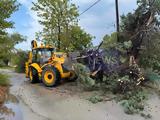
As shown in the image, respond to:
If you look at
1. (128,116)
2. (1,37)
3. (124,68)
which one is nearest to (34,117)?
(128,116)

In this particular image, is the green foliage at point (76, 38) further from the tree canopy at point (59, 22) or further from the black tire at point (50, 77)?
the black tire at point (50, 77)

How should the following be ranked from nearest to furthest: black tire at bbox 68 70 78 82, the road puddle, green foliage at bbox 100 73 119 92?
the road puddle
green foliage at bbox 100 73 119 92
black tire at bbox 68 70 78 82

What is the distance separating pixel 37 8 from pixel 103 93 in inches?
1060

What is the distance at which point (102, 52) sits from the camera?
18.1 m

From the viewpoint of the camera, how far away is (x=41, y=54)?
2367 centimetres

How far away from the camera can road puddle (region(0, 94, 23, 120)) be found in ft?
45.3

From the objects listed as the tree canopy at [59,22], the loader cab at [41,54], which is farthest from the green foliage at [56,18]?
the loader cab at [41,54]

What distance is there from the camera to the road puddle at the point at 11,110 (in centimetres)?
1379

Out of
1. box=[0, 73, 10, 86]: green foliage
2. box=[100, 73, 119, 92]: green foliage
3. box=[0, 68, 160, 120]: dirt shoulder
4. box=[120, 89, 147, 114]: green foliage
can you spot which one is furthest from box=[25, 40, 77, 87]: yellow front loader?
box=[120, 89, 147, 114]: green foliage

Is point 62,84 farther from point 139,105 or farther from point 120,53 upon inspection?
point 139,105

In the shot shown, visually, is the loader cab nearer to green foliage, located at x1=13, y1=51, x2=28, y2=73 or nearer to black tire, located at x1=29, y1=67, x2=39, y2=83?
black tire, located at x1=29, y1=67, x2=39, y2=83

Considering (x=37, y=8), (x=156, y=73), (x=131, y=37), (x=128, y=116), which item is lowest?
(x=128, y=116)

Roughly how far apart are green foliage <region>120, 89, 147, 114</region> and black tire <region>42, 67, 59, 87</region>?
523cm

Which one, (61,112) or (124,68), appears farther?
(124,68)
